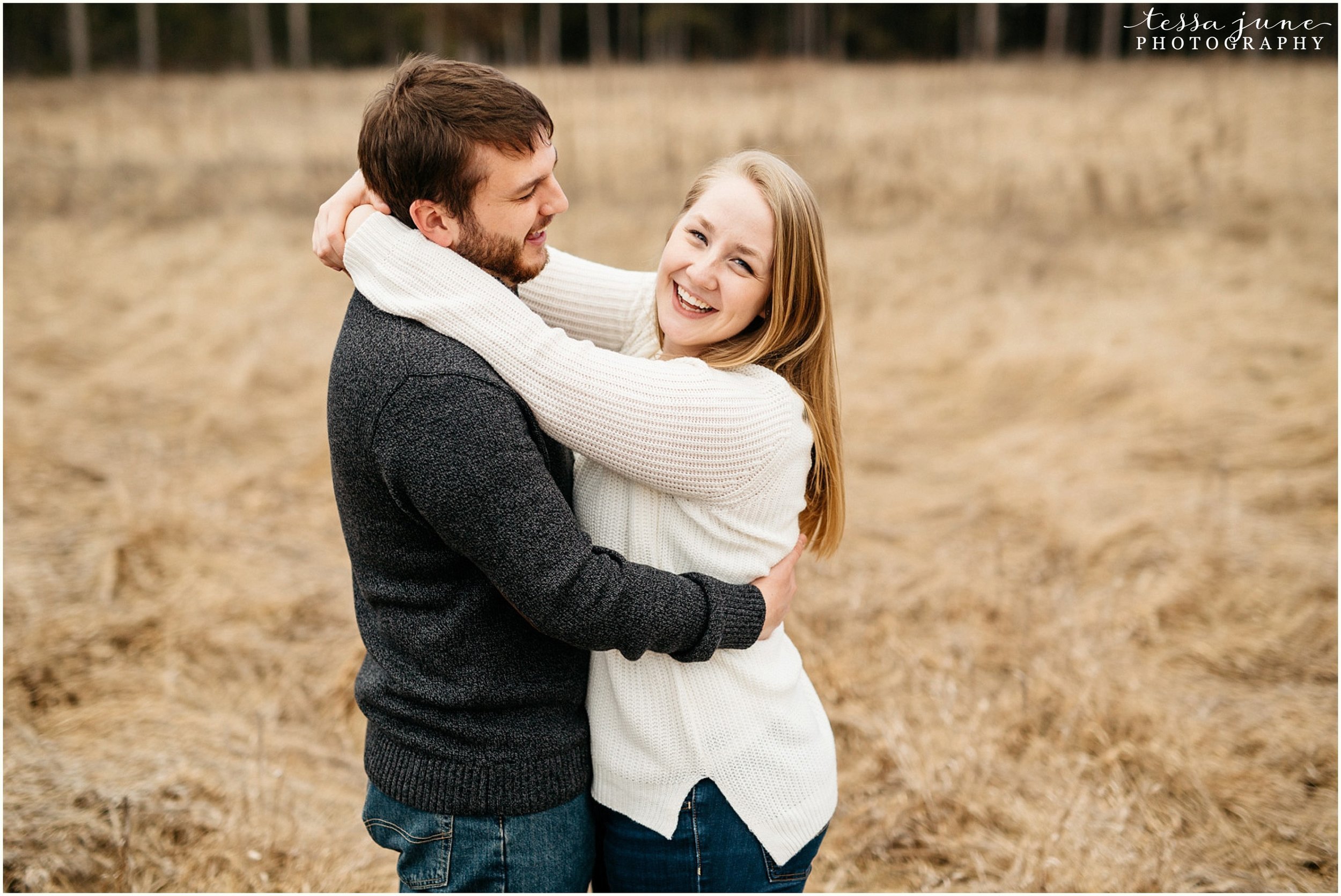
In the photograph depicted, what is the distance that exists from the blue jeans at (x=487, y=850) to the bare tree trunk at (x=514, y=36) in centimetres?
1706

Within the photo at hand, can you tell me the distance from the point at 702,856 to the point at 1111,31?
1552 centimetres

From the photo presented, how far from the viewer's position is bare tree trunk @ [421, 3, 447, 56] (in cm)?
1758

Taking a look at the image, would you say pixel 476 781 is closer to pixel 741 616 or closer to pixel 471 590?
pixel 471 590

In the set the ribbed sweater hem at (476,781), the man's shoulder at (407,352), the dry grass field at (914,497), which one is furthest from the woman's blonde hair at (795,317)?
the dry grass field at (914,497)

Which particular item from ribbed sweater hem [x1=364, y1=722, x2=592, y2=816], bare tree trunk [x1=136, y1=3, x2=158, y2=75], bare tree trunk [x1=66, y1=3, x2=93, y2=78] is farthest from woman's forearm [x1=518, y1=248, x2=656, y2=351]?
bare tree trunk [x1=136, y1=3, x2=158, y2=75]

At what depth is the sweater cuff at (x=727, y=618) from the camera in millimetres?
1519

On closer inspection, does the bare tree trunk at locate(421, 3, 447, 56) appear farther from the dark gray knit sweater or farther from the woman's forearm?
the dark gray knit sweater

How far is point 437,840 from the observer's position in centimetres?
159

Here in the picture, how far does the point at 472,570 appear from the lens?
59.3 inches

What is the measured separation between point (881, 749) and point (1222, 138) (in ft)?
27.2

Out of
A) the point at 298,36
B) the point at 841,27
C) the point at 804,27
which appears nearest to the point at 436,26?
the point at 298,36

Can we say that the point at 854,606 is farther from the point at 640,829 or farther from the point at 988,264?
the point at 988,264

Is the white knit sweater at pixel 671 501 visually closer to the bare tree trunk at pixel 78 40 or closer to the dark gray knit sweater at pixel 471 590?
the dark gray knit sweater at pixel 471 590

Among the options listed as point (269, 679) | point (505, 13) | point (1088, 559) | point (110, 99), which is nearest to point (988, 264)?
point (1088, 559)
